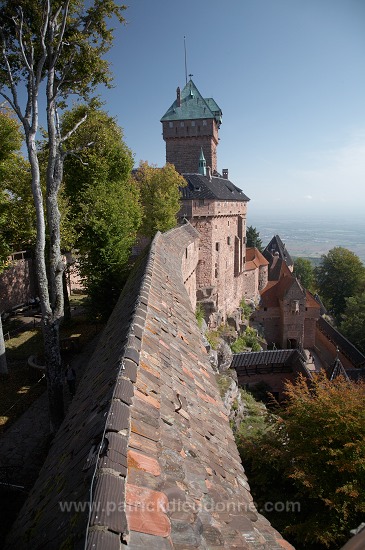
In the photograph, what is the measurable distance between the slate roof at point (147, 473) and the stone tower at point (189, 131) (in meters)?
37.2

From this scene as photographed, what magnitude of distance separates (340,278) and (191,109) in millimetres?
37480

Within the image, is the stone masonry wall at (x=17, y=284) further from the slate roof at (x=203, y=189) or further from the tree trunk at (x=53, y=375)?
the slate roof at (x=203, y=189)

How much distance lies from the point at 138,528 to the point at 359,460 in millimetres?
9477

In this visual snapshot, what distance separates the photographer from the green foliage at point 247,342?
31.7 m

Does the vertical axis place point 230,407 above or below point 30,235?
below

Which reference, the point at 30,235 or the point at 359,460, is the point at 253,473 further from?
the point at 30,235

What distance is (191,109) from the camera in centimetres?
3862

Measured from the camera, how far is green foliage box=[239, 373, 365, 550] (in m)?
8.90

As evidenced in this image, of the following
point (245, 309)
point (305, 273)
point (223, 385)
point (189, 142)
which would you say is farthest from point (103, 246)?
point (305, 273)

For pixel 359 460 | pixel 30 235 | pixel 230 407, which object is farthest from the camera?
pixel 230 407

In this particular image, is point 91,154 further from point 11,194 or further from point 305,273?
point 305,273

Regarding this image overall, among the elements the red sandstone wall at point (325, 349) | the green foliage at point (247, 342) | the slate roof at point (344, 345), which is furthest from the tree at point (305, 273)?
the green foliage at point (247, 342)

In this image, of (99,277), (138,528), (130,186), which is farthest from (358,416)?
(130,186)

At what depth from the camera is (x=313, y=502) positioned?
9.95m
